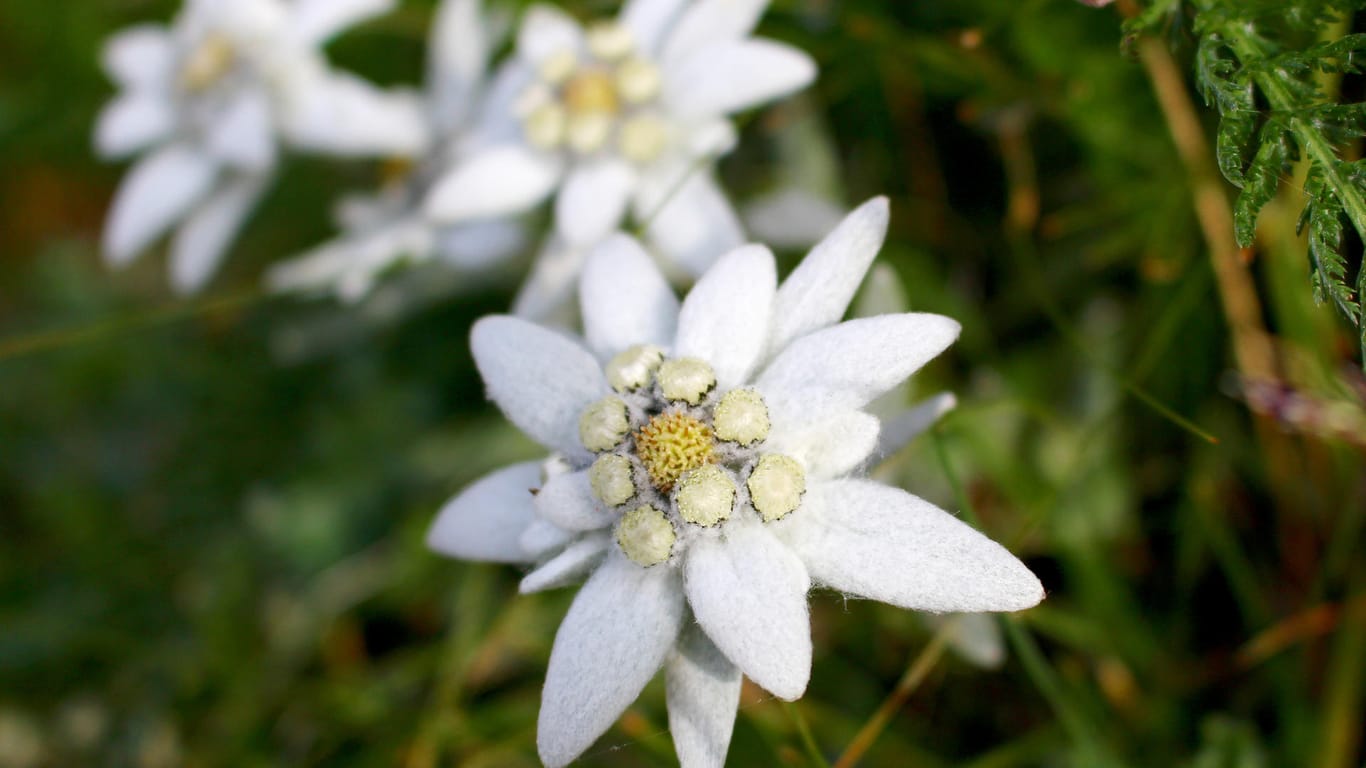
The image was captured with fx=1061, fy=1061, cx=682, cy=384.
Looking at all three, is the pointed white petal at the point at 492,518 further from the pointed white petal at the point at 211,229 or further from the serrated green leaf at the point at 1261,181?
the pointed white petal at the point at 211,229

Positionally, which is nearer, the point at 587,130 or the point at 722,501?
the point at 722,501

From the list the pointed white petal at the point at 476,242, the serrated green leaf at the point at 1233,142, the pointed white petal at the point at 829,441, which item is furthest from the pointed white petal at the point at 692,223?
the serrated green leaf at the point at 1233,142

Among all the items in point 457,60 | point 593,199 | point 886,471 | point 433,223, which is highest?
point 457,60

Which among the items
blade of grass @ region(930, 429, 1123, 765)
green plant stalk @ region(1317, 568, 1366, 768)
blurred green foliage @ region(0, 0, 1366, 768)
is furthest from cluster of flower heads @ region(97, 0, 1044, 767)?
green plant stalk @ region(1317, 568, 1366, 768)

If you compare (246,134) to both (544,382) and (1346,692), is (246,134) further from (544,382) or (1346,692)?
(1346,692)

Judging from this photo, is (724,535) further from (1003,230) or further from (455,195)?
(1003,230)

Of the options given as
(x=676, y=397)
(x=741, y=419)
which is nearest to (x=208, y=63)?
(x=676, y=397)

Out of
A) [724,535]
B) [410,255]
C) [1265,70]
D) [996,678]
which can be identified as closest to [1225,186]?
[1265,70]

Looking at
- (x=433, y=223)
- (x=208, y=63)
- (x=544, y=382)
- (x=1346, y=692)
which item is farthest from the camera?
(x=208, y=63)
